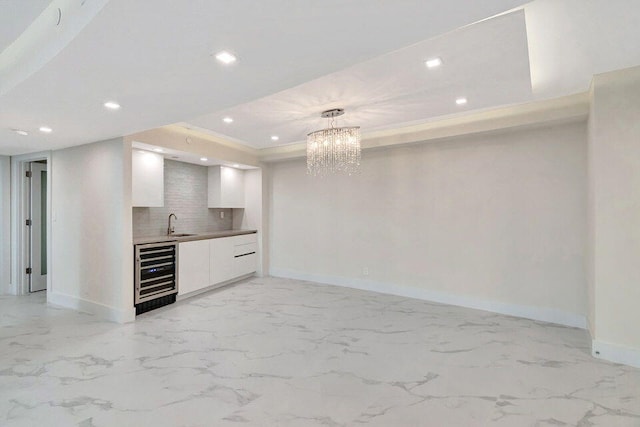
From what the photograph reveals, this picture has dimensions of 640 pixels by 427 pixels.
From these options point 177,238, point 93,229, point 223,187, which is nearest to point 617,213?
point 177,238

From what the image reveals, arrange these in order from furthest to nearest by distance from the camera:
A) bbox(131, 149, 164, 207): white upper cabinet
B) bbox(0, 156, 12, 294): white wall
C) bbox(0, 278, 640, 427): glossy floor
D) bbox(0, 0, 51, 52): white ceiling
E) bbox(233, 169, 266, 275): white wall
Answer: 1. bbox(233, 169, 266, 275): white wall
2. bbox(0, 156, 12, 294): white wall
3. bbox(131, 149, 164, 207): white upper cabinet
4. bbox(0, 278, 640, 427): glossy floor
5. bbox(0, 0, 51, 52): white ceiling

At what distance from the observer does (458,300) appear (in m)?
4.38

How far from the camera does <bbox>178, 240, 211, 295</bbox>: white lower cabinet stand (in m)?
4.41

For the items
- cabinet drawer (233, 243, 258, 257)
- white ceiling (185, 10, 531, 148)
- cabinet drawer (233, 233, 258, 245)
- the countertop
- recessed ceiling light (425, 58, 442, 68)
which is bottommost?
cabinet drawer (233, 243, 258, 257)

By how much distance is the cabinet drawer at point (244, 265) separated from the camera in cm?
550

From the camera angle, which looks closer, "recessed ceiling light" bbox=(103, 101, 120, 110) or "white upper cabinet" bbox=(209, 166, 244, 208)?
"recessed ceiling light" bbox=(103, 101, 120, 110)

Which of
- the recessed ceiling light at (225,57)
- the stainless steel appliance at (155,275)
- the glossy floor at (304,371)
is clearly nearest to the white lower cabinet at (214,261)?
the stainless steel appliance at (155,275)

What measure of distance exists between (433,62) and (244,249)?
14.8ft

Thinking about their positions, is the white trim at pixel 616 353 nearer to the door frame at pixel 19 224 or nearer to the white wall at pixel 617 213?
the white wall at pixel 617 213

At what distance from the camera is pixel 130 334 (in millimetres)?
3309

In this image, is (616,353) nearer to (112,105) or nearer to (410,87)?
(410,87)

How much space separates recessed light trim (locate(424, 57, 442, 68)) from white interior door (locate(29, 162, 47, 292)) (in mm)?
6124

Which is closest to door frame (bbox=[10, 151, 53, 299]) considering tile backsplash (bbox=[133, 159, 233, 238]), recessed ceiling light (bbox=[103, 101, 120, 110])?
tile backsplash (bbox=[133, 159, 233, 238])

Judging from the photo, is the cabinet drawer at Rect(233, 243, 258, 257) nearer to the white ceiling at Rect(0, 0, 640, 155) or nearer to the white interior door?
the white ceiling at Rect(0, 0, 640, 155)
